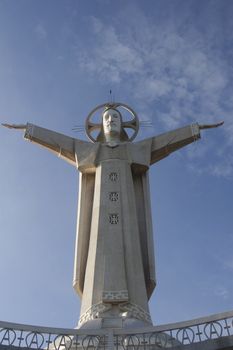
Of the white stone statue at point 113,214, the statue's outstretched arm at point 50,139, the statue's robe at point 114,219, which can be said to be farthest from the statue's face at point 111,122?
the statue's outstretched arm at point 50,139

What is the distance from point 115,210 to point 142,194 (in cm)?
159

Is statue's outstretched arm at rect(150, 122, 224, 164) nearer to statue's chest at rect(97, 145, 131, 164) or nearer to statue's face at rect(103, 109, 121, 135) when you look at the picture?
statue's chest at rect(97, 145, 131, 164)

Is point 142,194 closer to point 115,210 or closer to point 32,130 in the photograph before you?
point 115,210

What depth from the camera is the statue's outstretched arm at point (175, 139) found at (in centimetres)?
1641

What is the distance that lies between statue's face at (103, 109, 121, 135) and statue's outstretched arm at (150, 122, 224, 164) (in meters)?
1.18

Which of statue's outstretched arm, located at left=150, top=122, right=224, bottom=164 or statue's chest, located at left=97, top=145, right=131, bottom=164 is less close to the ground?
statue's outstretched arm, located at left=150, top=122, right=224, bottom=164

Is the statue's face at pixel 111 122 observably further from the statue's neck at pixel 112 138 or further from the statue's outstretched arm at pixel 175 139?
the statue's outstretched arm at pixel 175 139

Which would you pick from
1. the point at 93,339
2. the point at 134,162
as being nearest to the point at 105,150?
the point at 134,162

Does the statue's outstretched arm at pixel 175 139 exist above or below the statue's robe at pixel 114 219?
above

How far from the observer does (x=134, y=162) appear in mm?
15891

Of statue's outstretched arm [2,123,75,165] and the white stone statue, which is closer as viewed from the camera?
the white stone statue

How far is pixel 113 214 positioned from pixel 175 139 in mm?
3226

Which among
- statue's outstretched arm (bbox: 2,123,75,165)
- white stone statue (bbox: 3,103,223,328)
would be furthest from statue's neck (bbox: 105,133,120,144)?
statue's outstretched arm (bbox: 2,123,75,165)

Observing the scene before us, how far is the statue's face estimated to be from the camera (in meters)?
16.7
